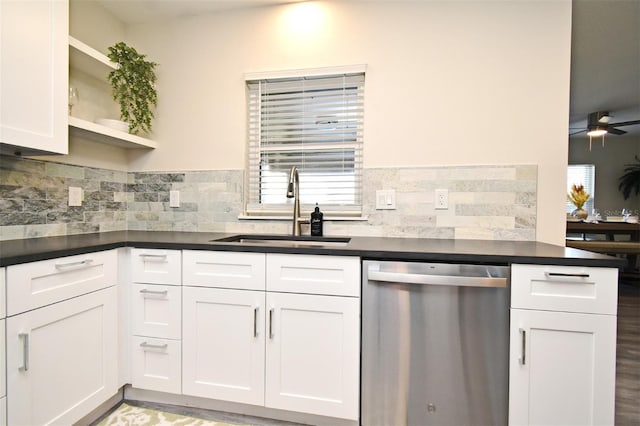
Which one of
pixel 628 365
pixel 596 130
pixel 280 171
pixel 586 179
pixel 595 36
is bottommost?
pixel 628 365

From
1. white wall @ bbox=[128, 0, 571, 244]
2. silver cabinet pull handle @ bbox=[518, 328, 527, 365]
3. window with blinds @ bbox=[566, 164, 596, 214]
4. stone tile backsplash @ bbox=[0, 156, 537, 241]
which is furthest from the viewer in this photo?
window with blinds @ bbox=[566, 164, 596, 214]

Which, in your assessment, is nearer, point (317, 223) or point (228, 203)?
point (317, 223)

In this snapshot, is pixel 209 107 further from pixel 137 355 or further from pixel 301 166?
pixel 137 355

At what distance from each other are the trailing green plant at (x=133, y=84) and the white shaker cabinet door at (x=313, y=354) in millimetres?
1558

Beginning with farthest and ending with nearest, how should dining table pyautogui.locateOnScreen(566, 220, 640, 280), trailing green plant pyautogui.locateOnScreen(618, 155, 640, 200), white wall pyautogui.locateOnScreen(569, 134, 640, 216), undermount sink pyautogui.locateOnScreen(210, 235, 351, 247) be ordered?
white wall pyautogui.locateOnScreen(569, 134, 640, 216), trailing green plant pyautogui.locateOnScreen(618, 155, 640, 200), dining table pyautogui.locateOnScreen(566, 220, 640, 280), undermount sink pyautogui.locateOnScreen(210, 235, 351, 247)

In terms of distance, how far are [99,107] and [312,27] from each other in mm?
1531

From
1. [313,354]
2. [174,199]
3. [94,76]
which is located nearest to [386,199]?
[313,354]

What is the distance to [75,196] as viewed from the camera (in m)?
1.97

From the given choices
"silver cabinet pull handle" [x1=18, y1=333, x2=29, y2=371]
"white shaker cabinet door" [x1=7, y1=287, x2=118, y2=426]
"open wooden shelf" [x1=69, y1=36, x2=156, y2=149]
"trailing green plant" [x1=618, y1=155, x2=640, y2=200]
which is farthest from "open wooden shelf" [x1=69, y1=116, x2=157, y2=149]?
"trailing green plant" [x1=618, y1=155, x2=640, y2=200]

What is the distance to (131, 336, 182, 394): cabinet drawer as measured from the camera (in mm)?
1678

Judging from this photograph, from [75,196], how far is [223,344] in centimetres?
131

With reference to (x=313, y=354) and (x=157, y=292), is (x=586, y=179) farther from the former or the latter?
(x=157, y=292)

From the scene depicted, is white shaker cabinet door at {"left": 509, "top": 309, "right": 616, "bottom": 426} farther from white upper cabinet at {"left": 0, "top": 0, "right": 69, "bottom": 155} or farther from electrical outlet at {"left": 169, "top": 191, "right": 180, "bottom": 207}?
white upper cabinet at {"left": 0, "top": 0, "right": 69, "bottom": 155}

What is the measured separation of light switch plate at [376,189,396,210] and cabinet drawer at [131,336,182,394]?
4.53 feet
